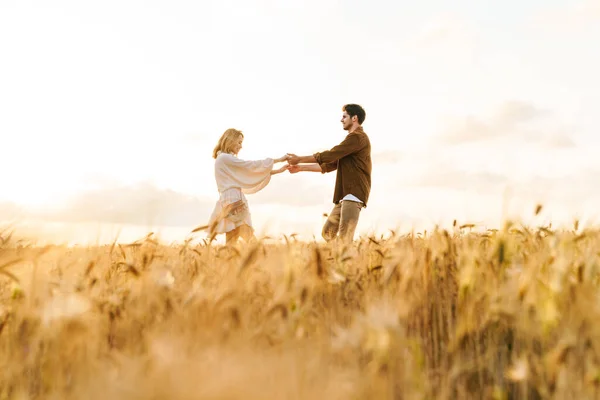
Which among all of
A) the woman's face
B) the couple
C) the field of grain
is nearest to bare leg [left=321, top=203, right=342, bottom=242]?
the couple

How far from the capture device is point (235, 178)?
8.27 m

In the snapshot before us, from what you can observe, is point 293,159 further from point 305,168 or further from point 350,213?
point 350,213

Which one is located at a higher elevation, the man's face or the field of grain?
the man's face

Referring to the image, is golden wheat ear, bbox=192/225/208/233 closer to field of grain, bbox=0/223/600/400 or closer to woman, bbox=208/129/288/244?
field of grain, bbox=0/223/600/400

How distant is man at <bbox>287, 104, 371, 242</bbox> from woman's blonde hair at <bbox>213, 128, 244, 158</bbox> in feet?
3.23

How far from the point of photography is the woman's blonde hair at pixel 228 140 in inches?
326

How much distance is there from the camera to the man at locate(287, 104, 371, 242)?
8016mm

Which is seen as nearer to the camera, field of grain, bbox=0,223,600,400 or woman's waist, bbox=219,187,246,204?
field of grain, bbox=0,223,600,400

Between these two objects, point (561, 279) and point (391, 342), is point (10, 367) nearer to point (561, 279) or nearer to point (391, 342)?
point (391, 342)

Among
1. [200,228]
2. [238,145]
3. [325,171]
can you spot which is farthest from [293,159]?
[200,228]

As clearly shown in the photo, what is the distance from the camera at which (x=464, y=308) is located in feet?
6.88

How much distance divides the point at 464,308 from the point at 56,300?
1.46 m

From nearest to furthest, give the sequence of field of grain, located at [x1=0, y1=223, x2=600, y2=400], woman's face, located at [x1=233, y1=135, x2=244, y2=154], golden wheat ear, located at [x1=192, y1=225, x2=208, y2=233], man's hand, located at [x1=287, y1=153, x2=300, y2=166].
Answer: field of grain, located at [x1=0, y1=223, x2=600, y2=400] < golden wheat ear, located at [x1=192, y1=225, x2=208, y2=233] < woman's face, located at [x1=233, y1=135, x2=244, y2=154] < man's hand, located at [x1=287, y1=153, x2=300, y2=166]

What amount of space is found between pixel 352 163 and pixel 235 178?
1.70 m
